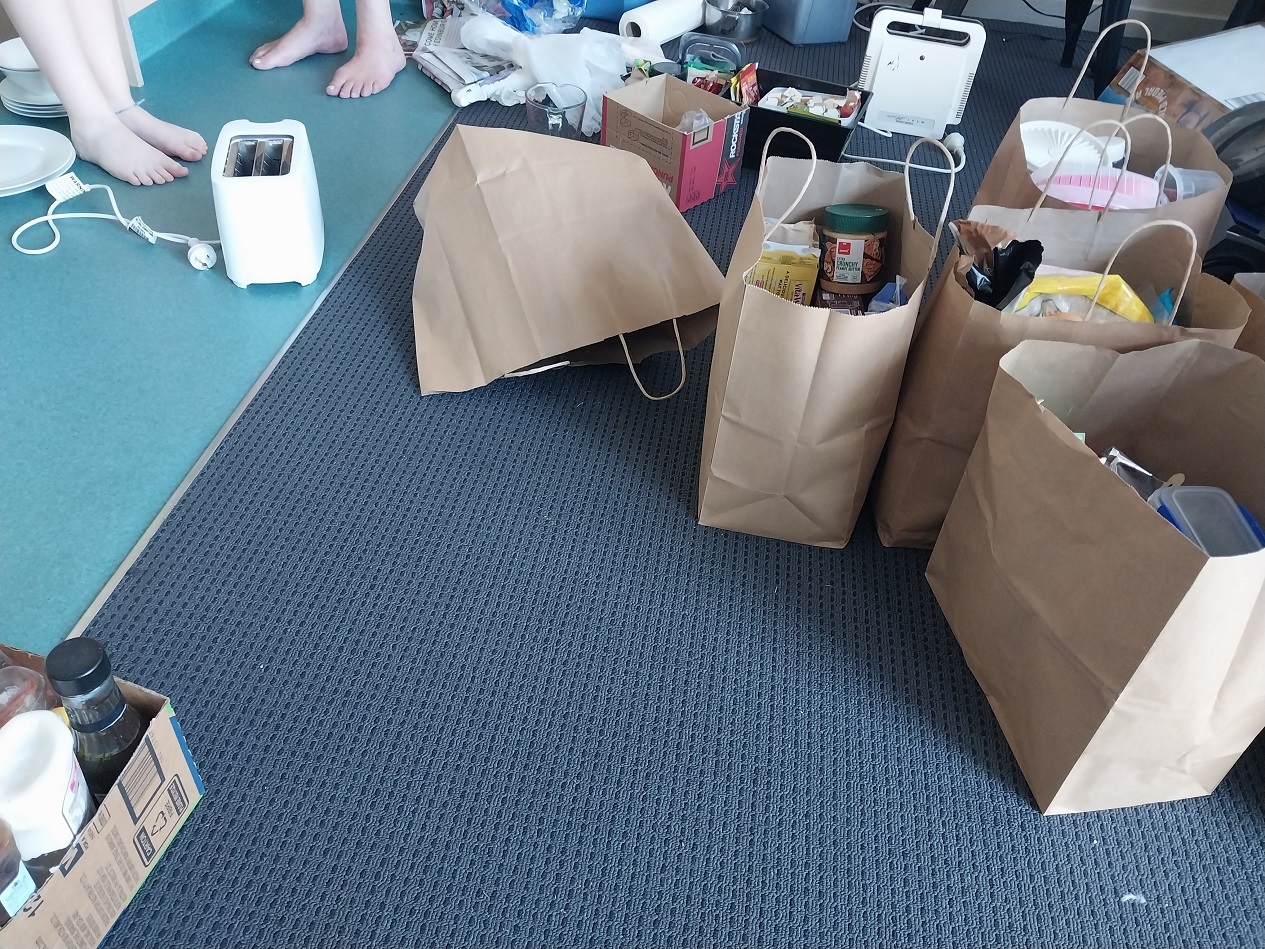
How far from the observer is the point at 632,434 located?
128cm

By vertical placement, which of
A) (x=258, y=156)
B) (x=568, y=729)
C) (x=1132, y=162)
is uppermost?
(x=1132, y=162)

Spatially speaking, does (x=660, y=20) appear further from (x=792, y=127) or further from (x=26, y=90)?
(x=26, y=90)

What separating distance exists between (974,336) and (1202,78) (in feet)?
3.51

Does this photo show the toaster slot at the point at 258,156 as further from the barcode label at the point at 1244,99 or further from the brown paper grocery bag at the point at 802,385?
the barcode label at the point at 1244,99

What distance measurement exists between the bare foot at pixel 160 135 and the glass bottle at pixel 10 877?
140 centimetres


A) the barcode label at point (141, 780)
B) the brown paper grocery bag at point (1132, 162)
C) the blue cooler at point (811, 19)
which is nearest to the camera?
the barcode label at point (141, 780)

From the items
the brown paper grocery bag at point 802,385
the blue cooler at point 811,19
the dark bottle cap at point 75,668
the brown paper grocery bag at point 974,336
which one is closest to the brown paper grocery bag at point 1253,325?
the brown paper grocery bag at point 974,336

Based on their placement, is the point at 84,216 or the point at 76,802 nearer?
the point at 76,802

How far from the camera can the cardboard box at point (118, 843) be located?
2.13 feet

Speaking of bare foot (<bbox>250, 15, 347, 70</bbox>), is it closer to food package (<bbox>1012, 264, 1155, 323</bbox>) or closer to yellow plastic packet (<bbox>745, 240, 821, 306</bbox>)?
yellow plastic packet (<bbox>745, 240, 821, 306</bbox>)

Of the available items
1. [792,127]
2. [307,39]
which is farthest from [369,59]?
[792,127]

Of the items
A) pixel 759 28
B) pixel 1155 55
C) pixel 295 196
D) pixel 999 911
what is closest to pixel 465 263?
pixel 295 196

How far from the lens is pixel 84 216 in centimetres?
154

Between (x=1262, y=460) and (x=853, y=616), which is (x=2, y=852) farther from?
(x=1262, y=460)
